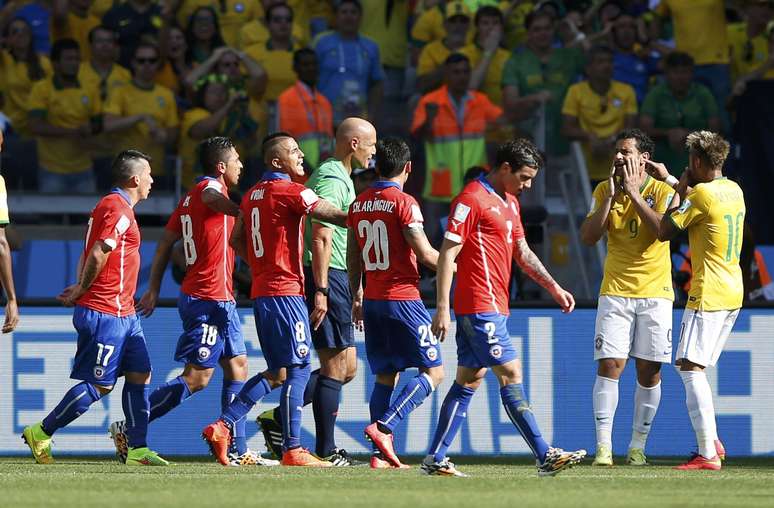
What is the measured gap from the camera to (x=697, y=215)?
32.2ft

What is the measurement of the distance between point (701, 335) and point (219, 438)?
11.0 feet

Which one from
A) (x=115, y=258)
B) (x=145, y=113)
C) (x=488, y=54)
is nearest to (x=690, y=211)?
(x=115, y=258)

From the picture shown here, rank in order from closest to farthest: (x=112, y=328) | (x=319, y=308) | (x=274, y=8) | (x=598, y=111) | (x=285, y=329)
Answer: (x=285, y=329)
(x=319, y=308)
(x=112, y=328)
(x=598, y=111)
(x=274, y=8)

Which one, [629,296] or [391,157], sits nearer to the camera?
[391,157]

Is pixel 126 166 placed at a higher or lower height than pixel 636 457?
higher

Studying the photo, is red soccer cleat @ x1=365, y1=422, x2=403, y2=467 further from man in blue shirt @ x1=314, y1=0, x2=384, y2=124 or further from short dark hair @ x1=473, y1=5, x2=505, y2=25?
short dark hair @ x1=473, y1=5, x2=505, y2=25

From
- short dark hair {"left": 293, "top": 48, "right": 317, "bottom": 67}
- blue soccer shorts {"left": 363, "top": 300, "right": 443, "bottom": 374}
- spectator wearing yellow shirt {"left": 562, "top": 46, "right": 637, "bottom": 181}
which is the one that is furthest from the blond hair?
short dark hair {"left": 293, "top": 48, "right": 317, "bottom": 67}

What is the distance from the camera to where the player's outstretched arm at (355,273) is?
9812 millimetres

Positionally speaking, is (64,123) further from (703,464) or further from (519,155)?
(703,464)

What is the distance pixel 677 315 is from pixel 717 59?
5552mm

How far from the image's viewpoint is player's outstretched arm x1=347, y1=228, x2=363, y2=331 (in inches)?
386

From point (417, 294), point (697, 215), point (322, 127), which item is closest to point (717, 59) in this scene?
point (322, 127)

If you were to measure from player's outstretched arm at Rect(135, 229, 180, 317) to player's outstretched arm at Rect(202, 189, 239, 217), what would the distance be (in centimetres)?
49

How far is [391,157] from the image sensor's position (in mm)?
9344
